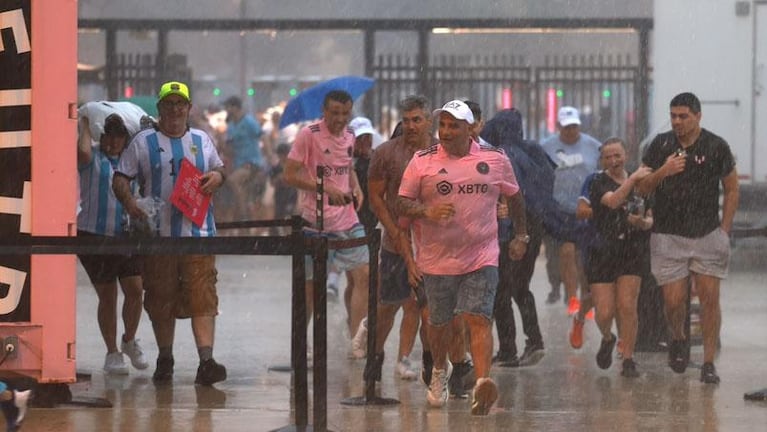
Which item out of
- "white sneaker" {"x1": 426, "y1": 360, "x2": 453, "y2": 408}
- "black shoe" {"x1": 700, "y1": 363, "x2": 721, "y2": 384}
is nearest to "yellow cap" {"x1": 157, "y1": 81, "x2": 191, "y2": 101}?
"white sneaker" {"x1": 426, "y1": 360, "x2": 453, "y2": 408}

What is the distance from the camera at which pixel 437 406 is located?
9945mm

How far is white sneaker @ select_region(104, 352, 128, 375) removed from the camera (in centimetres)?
1129

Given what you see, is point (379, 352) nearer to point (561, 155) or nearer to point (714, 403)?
point (714, 403)

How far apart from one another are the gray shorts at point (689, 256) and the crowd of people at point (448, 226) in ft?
0.04

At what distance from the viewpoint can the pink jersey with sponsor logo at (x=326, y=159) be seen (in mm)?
12102

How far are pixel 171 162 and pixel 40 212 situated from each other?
1.69 m

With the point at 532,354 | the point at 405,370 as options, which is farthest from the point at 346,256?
the point at 532,354

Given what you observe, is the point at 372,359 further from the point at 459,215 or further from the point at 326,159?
the point at 326,159

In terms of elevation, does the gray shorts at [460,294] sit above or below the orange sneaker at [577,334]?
above

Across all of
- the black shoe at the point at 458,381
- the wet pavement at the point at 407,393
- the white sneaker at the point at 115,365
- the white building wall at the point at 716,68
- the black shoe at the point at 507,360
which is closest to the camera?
the wet pavement at the point at 407,393

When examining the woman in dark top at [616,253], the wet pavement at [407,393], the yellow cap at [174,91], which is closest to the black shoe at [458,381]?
the wet pavement at [407,393]

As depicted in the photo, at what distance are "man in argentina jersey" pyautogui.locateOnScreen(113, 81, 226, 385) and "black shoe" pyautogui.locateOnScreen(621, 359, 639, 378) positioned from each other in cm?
262

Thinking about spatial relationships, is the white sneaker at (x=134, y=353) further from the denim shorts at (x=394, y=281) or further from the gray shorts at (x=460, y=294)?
the gray shorts at (x=460, y=294)

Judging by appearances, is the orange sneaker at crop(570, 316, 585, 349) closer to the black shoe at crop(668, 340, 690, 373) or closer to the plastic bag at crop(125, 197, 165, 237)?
the black shoe at crop(668, 340, 690, 373)
